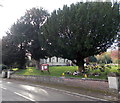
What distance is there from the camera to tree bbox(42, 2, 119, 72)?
13461 mm

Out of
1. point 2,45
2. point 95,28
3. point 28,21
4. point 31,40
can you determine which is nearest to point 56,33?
point 95,28

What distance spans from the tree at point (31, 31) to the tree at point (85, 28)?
1043cm

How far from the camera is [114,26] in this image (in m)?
13.7

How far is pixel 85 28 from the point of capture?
1372cm

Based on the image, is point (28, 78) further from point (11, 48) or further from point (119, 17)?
point (119, 17)

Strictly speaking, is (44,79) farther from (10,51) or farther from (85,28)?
(10,51)

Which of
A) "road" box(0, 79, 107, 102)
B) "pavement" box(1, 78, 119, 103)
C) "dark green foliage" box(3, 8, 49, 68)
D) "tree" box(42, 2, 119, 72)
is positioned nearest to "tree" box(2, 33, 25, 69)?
"dark green foliage" box(3, 8, 49, 68)

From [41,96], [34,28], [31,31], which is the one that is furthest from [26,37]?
[41,96]

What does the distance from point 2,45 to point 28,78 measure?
12244mm

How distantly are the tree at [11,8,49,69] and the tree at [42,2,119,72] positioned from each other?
411 inches

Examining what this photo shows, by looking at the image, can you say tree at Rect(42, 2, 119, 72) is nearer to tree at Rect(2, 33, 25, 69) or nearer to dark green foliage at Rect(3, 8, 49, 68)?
dark green foliage at Rect(3, 8, 49, 68)

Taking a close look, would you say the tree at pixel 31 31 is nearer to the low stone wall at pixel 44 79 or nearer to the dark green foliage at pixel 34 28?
the dark green foliage at pixel 34 28

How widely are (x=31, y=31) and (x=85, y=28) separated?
1534 cm

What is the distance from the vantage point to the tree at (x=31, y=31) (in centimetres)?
2572
